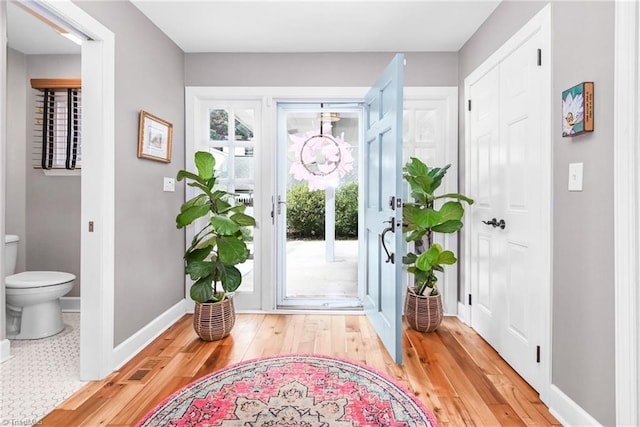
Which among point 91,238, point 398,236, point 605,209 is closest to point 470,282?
point 398,236

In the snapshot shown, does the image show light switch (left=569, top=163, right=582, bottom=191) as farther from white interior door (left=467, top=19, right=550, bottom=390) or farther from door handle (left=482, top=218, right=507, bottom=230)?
door handle (left=482, top=218, right=507, bottom=230)

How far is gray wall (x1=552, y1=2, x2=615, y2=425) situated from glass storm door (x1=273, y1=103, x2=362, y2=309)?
1915mm

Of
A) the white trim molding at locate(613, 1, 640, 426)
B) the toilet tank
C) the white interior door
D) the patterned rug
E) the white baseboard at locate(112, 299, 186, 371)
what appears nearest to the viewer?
the white trim molding at locate(613, 1, 640, 426)

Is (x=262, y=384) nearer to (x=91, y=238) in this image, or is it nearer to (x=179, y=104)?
(x=91, y=238)

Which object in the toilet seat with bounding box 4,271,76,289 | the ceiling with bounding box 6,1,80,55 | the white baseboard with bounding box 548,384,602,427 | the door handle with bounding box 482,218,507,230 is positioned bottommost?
the white baseboard with bounding box 548,384,602,427

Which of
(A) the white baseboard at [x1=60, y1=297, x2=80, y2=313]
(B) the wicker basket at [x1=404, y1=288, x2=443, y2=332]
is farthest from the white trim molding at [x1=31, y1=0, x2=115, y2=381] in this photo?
(B) the wicker basket at [x1=404, y1=288, x2=443, y2=332]

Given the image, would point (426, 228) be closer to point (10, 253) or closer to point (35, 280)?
point (35, 280)

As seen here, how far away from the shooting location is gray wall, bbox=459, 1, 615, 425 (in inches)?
58.4

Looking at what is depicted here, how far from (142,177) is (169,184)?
0.40m

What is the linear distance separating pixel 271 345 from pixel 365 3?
101 inches

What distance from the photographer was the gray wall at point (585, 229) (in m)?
1.48

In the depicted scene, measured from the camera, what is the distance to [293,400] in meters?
1.88

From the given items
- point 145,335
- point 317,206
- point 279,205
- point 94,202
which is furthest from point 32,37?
point 317,206

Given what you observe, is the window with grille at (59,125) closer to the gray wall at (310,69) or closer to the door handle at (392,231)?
the gray wall at (310,69)
